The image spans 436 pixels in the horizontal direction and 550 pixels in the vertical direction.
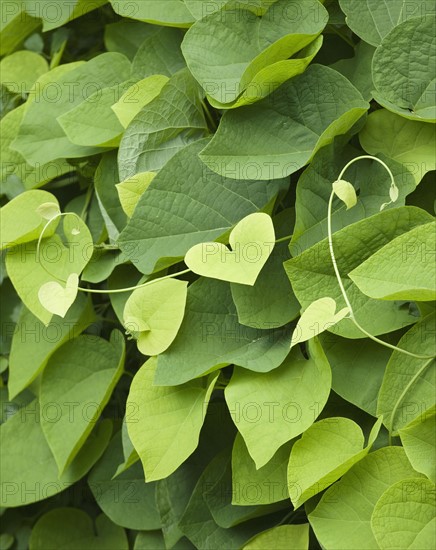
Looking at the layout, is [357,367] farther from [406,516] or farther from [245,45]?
[245,45]

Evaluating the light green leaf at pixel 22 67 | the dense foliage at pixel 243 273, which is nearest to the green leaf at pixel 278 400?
the dense foliage at pixel 243 273

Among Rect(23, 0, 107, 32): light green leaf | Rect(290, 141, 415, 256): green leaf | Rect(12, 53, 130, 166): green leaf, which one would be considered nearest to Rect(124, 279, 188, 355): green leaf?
Rect(290, 141, 415, 256): green leaf

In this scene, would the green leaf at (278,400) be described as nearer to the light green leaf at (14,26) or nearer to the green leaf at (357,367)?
the green leaf at (357,367)

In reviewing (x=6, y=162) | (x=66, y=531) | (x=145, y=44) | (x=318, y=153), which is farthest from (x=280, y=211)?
(x=66, y=531)

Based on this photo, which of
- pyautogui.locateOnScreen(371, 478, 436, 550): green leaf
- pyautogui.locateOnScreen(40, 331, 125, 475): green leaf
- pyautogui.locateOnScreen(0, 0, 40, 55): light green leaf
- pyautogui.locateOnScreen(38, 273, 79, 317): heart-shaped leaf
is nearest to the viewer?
pyautogui.locateOnScreen(371, 478, 436, 550): green leaf

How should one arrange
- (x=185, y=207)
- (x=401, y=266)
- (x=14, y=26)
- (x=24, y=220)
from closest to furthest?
(x=401, y=266) → (x=185, y=207) → (x=24, y=220) → (x=14, y=26)

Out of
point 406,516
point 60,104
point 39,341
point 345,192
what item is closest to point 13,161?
point 60,104

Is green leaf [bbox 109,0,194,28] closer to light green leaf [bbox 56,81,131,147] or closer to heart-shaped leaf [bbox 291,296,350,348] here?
light green leaf [bbox 56,81,131,147]
